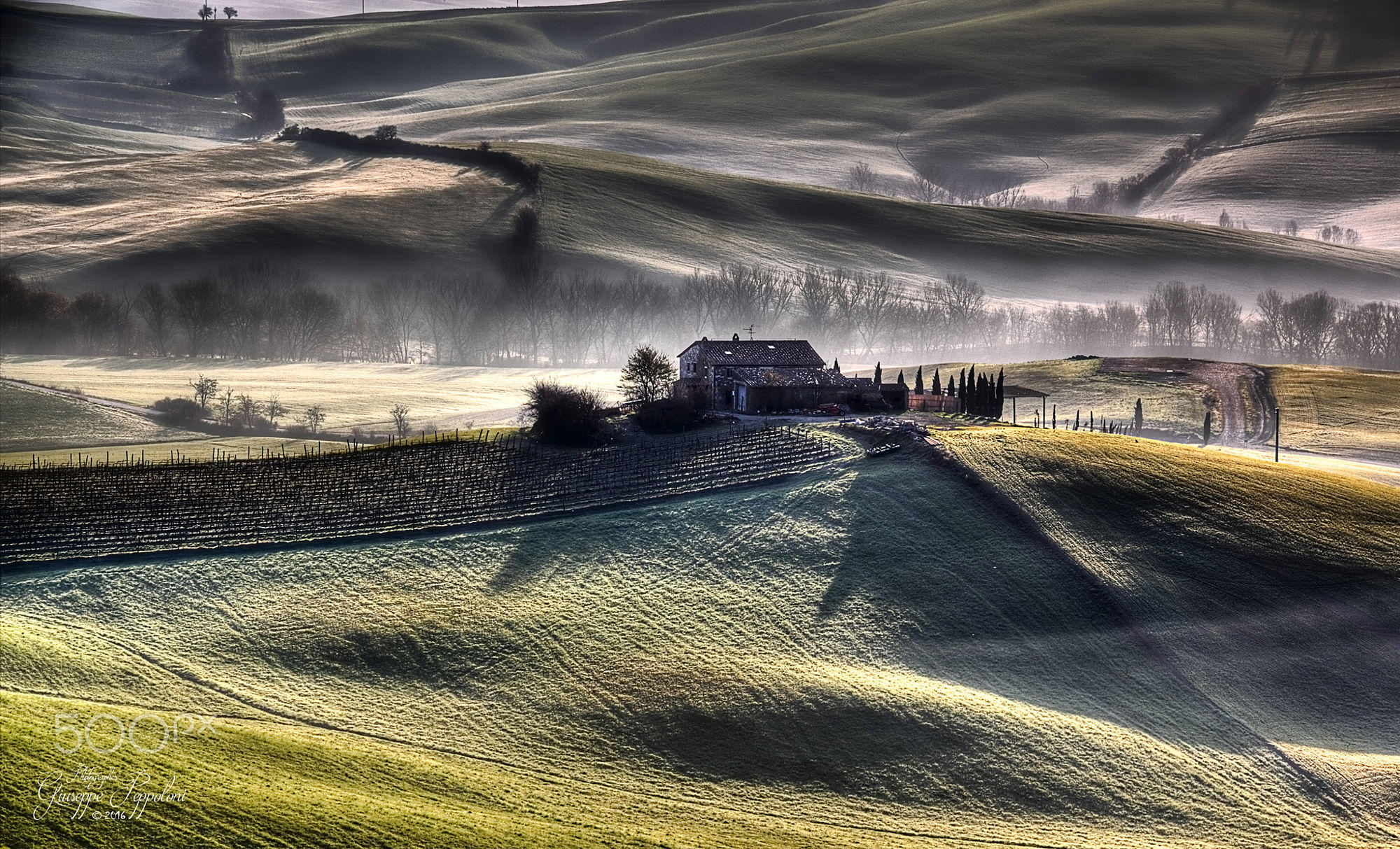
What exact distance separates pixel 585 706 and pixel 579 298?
12478cm

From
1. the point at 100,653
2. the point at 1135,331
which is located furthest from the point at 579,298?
the point at 100,653

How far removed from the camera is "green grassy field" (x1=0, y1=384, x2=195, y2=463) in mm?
89375

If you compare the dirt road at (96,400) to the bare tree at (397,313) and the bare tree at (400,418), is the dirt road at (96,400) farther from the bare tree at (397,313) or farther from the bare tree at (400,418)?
the bare tree at (397,313)

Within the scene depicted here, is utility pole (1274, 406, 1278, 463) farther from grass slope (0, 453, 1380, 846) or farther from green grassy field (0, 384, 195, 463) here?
green grassy field (0, 384, 195, 463)

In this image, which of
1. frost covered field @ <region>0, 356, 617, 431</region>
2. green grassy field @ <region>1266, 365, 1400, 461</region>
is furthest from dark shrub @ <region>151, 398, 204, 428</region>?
green grassy field @ <region>1266, 365, 1400, 461</region>

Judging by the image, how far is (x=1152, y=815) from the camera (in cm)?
4309

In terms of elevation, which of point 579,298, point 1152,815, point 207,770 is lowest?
point 1152,815

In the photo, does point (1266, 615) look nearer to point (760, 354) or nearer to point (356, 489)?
point (760, 354)

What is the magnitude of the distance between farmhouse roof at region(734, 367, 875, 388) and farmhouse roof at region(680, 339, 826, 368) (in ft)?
3.41

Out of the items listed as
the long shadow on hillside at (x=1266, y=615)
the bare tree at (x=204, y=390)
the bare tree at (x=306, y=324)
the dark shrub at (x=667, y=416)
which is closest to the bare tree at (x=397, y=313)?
the bare tree at (x=306, y=324)

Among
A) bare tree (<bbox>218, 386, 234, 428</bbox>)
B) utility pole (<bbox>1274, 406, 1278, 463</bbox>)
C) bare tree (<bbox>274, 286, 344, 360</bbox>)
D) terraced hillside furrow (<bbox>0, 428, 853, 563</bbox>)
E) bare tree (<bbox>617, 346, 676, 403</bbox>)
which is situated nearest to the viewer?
terraced hillside furrow (<bbox>0, 428, 853, 563</bbox>)

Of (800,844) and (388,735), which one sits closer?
(800,844)

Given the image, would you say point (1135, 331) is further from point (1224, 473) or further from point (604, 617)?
point (604, 617)

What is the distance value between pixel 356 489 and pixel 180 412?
37.1 meters
